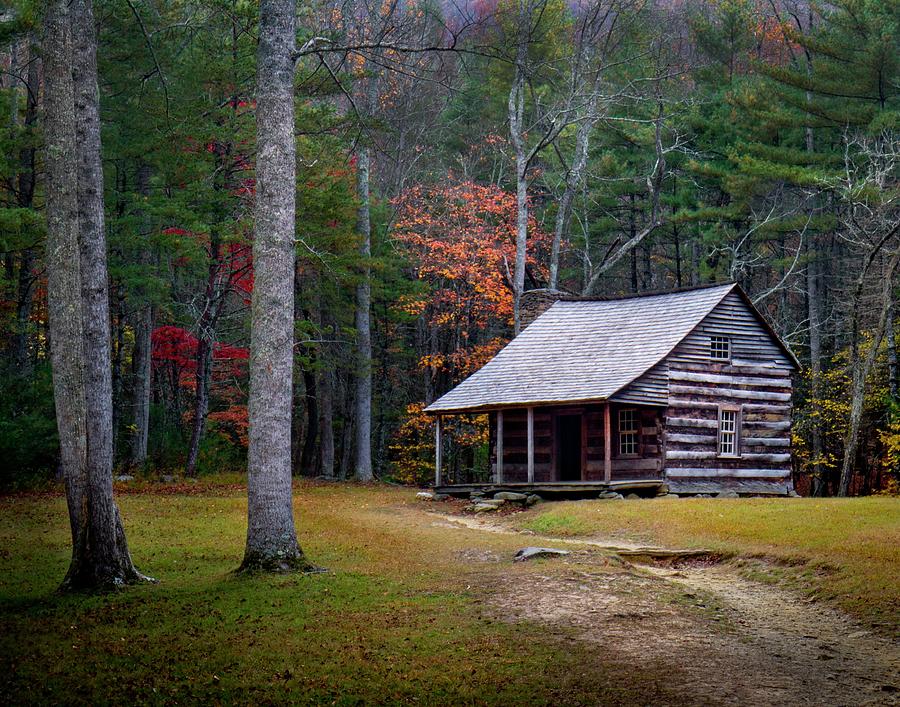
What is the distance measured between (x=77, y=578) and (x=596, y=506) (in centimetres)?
1399

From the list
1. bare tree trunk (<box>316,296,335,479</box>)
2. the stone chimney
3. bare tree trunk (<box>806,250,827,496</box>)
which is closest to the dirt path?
the stone chimney

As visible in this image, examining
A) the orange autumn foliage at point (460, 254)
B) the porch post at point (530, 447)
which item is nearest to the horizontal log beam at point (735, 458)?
the porch post at point (530, 447)

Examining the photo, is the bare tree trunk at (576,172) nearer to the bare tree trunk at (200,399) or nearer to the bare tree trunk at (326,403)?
the bare tree trunk at (326,403)

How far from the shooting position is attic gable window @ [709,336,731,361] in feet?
93.9

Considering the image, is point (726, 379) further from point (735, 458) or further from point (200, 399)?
point (200, 399)

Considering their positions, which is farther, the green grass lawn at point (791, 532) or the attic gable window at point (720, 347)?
the attic gable window at point (720, 347)

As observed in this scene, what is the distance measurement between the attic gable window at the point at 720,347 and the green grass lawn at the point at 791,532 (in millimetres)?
5969

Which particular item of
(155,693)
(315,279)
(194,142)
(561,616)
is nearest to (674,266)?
(315,279)

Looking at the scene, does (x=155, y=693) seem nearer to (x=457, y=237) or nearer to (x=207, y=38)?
(x=207, y=38)

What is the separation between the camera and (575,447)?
104 ft

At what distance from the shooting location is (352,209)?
33.5 metres

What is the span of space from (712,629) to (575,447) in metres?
20.4

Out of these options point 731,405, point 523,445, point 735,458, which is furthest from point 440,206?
point 735,458

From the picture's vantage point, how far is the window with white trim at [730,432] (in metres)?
28.7
